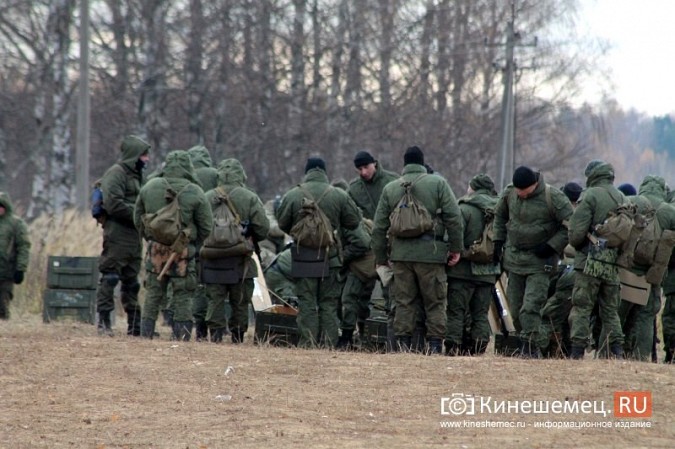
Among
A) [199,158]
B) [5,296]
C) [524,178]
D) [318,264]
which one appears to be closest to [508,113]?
[5,296]

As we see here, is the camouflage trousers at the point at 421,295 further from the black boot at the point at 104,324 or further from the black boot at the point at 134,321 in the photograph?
the black boot at the point at 104,324

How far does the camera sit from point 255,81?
117 ft

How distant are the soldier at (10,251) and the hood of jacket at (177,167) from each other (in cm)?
489

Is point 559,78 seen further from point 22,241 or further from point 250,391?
point 250,391

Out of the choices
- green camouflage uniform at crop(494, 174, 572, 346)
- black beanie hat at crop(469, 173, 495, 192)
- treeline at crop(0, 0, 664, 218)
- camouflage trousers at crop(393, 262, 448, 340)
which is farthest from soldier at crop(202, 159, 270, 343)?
treeline at crop(0, 0, 664, 218)

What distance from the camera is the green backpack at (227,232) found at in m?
14.1

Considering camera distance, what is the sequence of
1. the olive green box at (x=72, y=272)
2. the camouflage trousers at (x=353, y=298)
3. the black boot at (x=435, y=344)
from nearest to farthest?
the black boot at (x=435, y=344)
the camouflage trousers at (x=353, y=298)
the olive green box at (x=72, y=272)

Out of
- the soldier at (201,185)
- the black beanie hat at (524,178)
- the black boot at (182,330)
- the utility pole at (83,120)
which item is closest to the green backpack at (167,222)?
the black boot at (182,330)

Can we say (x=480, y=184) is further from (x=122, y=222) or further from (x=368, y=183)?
(x=122, y=222)

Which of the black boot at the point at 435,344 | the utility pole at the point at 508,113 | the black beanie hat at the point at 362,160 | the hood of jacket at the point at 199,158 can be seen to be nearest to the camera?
the black boot at the point at 435,344

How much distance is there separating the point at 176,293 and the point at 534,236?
3.84 meters

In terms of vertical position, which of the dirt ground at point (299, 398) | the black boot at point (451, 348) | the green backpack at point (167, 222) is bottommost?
the dirt ground at point (299, 398)

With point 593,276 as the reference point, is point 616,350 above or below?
below

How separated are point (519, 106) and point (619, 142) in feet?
141
